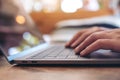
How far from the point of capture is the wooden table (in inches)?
16.6

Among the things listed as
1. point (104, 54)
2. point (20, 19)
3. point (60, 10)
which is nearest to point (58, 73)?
point (104, 54)

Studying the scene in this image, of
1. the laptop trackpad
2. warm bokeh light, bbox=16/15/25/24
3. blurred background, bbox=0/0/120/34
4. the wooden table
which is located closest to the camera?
the wooden table

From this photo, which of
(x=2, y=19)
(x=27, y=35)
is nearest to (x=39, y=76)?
(x=2, y=19)

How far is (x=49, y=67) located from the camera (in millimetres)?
514

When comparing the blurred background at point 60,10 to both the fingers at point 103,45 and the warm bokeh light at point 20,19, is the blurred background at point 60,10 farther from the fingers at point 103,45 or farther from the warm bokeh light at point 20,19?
the fingers at point 103,45

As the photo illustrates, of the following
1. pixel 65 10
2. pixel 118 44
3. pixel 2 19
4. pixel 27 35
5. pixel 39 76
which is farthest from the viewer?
pixel 65 10

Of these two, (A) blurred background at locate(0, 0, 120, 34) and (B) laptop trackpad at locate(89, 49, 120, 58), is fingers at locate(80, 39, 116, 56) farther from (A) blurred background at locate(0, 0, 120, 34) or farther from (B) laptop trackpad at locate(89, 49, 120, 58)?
(A) blurred background at locate(0, 0, 120, 34)

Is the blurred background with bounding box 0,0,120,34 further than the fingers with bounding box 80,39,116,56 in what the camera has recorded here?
Yes

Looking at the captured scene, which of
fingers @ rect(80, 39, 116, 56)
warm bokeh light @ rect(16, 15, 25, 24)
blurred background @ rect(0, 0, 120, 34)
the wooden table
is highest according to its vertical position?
fingers @ rect(80, 39, 116, 56)

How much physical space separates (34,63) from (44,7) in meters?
2.71

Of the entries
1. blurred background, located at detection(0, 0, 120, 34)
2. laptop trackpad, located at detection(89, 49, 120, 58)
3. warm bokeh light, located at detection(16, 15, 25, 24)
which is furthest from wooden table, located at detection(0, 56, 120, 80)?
blurred background, located at detection(0, 0, 120, 34)

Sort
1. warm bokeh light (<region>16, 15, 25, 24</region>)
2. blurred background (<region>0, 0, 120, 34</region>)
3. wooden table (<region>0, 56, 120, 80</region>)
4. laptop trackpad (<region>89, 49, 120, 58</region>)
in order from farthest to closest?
blurred background (<region>0, 0, 120, 34</region>) → warm bokeh light (<region>16, 15, 25, 24</region>) → laptop trackpad (<region>89, 49, 120, 58</region>) → wooden table (<region>0, 56, 120, 80</region>)

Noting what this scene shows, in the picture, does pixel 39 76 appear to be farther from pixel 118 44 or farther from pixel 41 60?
pixel 118 44

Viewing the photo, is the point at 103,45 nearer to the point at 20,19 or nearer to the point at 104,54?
the point at 104,54
